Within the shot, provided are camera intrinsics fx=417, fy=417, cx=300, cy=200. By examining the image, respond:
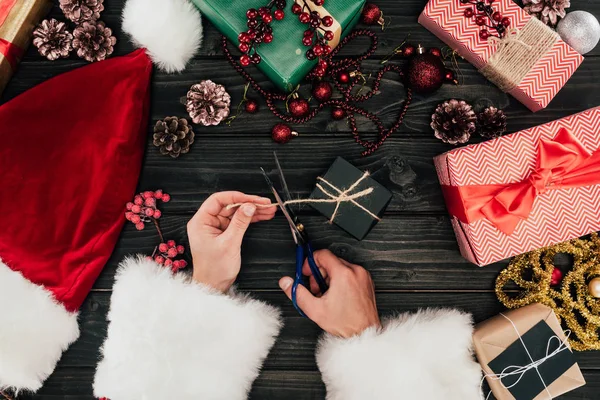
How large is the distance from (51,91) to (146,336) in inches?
23.8

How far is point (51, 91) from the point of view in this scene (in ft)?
3.14

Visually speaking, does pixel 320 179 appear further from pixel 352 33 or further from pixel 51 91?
pixel 51 91

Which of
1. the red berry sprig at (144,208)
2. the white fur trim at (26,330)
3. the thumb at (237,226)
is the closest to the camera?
the white fur trim at (26,330)

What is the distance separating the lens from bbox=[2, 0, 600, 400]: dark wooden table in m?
1.16

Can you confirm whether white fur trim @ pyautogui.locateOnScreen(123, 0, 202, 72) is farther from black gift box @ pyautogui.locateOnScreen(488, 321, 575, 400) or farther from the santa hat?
black gift box @ pyautogui.locateOnScreen(488, 321, 575, 400)

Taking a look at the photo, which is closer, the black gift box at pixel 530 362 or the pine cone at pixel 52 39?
the black gift box at pixel 530 362

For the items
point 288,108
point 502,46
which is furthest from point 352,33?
point 502,46

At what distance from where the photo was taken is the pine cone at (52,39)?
3.75ft

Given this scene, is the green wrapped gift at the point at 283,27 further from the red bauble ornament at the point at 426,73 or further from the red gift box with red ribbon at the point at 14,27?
the red gift box with red ribbon at the point at 14,27

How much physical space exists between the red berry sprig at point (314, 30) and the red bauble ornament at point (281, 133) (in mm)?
192

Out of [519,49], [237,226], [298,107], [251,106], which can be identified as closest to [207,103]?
[251,106]

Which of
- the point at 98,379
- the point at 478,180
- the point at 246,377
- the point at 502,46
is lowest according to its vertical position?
the point at 98,379

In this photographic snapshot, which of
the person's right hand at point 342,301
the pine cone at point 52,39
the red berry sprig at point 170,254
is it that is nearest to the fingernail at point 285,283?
the person's right hand at point 342,301

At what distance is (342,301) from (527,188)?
0.51 meters
